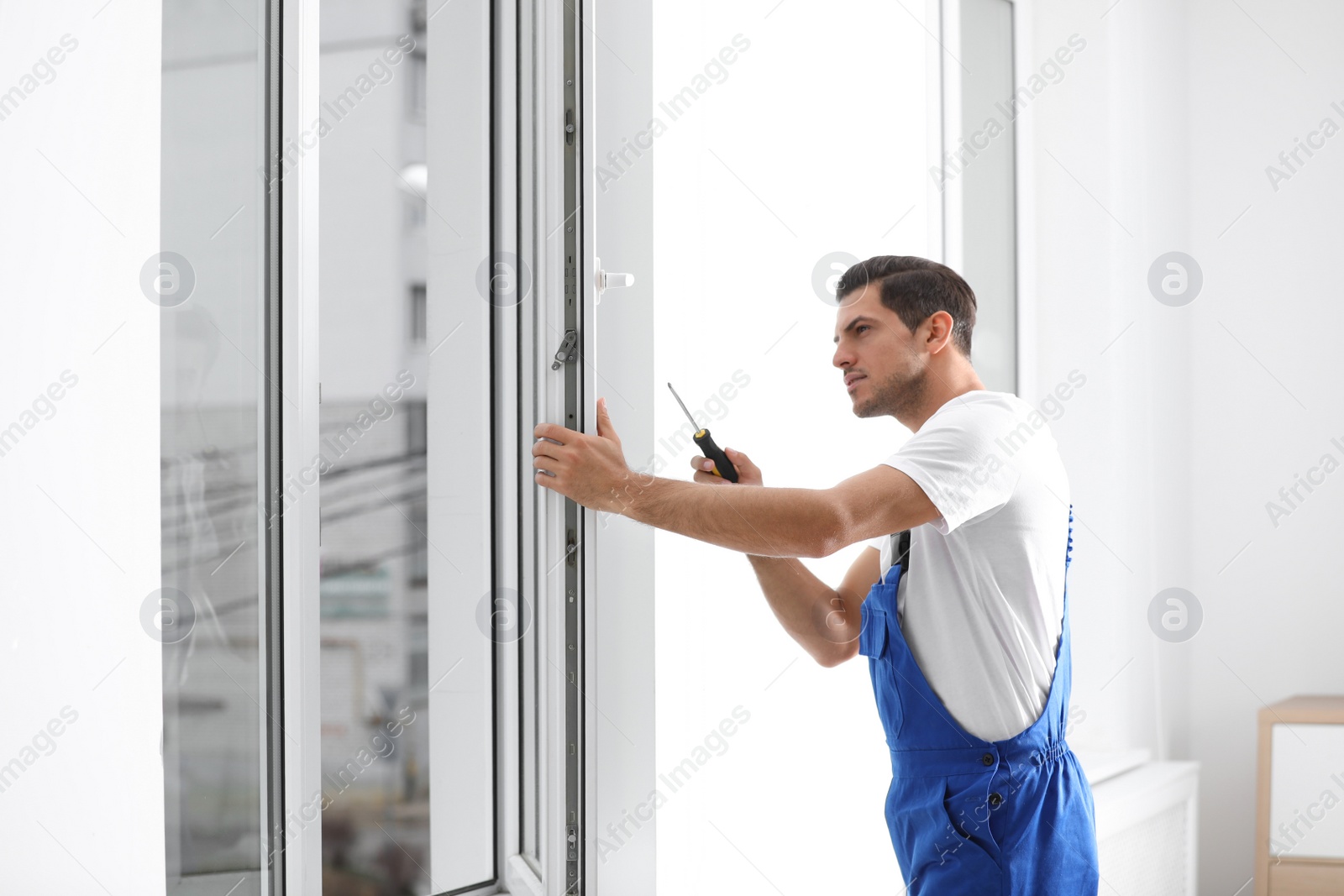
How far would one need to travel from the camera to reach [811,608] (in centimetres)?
140

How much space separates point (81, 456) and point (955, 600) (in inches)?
35.9

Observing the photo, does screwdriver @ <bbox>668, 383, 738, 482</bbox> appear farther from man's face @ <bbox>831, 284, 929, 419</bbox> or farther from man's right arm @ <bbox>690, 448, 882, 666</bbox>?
man's face @ <bbox>831, 284, 929, 419</bbox>

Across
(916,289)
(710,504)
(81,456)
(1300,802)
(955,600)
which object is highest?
(81,456)

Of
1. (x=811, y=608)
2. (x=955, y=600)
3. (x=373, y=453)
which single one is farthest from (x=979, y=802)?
(x=373, y=453)

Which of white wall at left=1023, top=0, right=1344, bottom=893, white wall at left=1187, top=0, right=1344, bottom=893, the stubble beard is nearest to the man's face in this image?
the stubble beard

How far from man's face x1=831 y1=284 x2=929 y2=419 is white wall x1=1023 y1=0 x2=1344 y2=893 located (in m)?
1.45

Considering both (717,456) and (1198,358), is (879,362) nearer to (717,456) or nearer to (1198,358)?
(717,456)

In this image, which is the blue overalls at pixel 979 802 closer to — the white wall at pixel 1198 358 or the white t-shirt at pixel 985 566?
the white t-shirt at pixel 985 566

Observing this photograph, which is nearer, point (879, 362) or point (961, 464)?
point (961, 464)

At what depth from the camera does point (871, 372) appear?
4.49 feet

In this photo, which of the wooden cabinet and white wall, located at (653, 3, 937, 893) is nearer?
white wall, located at (653, 3, 937, 893)

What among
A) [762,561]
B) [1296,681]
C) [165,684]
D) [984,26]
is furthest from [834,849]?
[984,26]

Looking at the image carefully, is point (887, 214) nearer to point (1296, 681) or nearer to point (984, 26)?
point (984, 26)

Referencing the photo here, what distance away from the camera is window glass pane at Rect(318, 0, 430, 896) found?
1.15 metres
